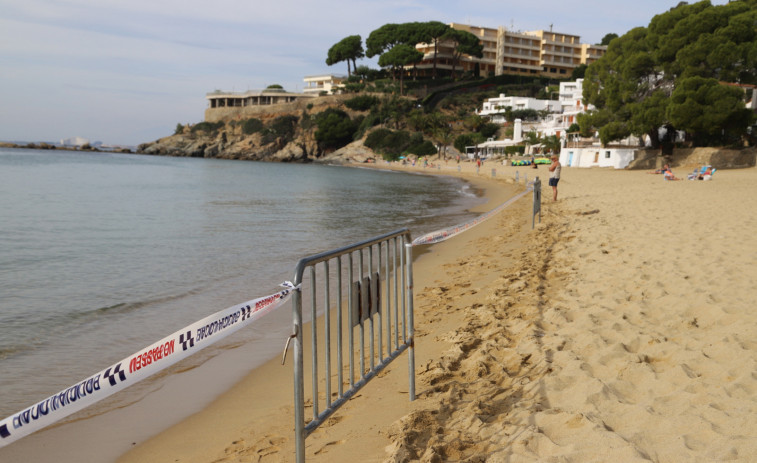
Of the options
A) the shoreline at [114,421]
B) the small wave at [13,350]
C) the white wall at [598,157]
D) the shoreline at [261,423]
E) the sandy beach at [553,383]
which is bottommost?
the small wave at [13,350]

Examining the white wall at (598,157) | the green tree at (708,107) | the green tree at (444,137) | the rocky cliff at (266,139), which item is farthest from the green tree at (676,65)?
the rocky cliff at (266,139)

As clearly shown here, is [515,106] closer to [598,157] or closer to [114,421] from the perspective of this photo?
[598,157]

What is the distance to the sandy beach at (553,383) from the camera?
336 centimetres

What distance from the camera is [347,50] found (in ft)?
402

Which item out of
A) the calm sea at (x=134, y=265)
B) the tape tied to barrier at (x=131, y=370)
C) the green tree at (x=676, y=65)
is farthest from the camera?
the green tree at (x=676, y=65)

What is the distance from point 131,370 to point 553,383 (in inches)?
116

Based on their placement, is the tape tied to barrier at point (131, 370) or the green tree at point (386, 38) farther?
the green tree at point (386, 38)

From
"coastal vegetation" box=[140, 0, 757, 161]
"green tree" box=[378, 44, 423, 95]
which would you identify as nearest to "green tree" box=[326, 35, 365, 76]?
"coastal vegetation" box=[140, 0, 757, 161]

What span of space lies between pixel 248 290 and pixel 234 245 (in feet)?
18.4

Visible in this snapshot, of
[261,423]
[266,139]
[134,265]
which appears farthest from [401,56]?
[261,423]

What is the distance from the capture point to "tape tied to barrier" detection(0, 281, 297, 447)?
227 cm

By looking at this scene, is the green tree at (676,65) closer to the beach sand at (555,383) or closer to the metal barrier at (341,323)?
the beach sand at (555,383)

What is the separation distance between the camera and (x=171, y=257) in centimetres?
1368

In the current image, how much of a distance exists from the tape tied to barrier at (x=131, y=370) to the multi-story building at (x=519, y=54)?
122m
